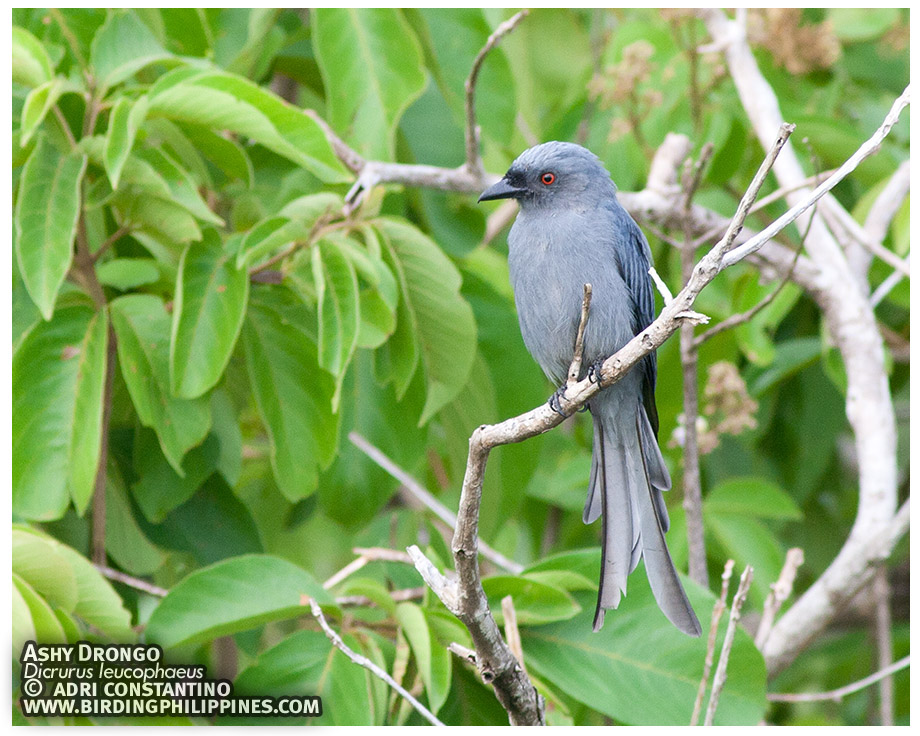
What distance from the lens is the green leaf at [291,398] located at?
2898 mm

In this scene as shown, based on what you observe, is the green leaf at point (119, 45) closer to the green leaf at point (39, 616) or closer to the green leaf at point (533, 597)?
the green leaf at point (39, 616)

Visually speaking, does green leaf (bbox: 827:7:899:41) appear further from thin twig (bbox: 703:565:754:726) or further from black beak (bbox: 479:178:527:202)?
thin twig (bbox: 703:565:754:726)

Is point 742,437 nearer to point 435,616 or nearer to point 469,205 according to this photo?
point 469,205

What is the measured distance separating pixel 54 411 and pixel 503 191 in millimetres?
1362

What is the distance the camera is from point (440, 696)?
2.44m

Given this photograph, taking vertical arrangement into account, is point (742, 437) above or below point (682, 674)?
above

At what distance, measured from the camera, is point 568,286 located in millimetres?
2494

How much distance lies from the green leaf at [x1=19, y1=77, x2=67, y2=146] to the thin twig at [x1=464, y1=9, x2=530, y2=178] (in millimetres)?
1120

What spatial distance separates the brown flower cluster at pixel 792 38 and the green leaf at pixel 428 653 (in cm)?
265

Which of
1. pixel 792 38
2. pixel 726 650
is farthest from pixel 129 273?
pixel 792 38

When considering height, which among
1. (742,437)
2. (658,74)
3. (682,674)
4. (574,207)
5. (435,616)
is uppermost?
(658,74)

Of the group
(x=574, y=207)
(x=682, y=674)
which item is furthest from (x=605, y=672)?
(x=574, y=207)

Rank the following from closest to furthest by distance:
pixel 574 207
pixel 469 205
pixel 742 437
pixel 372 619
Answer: pixel 574 207 → pixel 372 619 → pixel 469 205 → pixel 742 437

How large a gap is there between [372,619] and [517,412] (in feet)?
3.27
